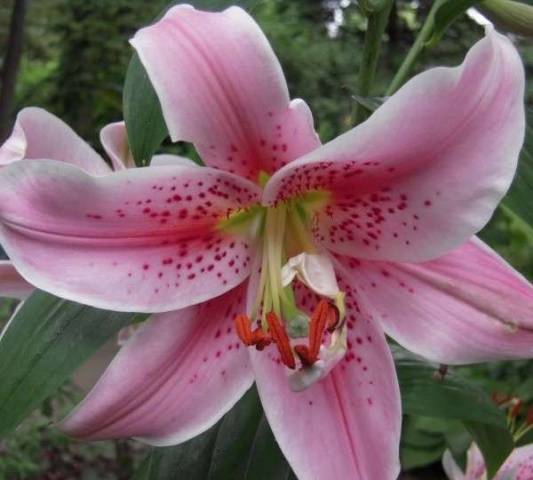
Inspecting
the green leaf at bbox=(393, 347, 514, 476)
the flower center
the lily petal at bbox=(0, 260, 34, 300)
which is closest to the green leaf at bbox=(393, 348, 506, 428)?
the green leaf at bbox=(393, 347, 514, 476)

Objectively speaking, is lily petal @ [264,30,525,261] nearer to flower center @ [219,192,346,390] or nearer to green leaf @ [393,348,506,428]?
flower center @ [219,192,346,390]

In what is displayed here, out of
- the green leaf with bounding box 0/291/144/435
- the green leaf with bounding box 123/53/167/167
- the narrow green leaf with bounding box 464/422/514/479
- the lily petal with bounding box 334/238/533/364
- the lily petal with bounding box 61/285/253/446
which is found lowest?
the narrow green leaf with bounding box 464/422/514/479

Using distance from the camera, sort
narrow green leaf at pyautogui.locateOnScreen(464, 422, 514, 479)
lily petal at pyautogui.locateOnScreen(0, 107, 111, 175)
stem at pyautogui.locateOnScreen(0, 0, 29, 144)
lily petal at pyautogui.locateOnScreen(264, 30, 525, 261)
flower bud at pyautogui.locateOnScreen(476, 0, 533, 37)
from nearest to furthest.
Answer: lily petal at pyautogui.locateOnScreen(264, 30, 525, 261), lily petal at pyautogui.locateOnScreen(0, 107, 111, 175), flower bud at pyautogui.locateOnScreen(476, 0, 533, 37), narrow green leaf at pyautogui.locateOnScreen(464, 422, 514, 479), stem at pyautogui.locateOnScreen(0, 0, 29, 144)

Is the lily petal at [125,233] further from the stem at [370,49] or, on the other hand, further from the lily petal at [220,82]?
the stem at [370,49]

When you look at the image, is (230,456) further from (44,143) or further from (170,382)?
(44,143)

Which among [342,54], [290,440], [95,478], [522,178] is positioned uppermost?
[522,178]

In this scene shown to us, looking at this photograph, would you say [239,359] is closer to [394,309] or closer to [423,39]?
[394,309]

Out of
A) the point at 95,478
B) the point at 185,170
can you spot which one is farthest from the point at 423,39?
the point at 95,478
